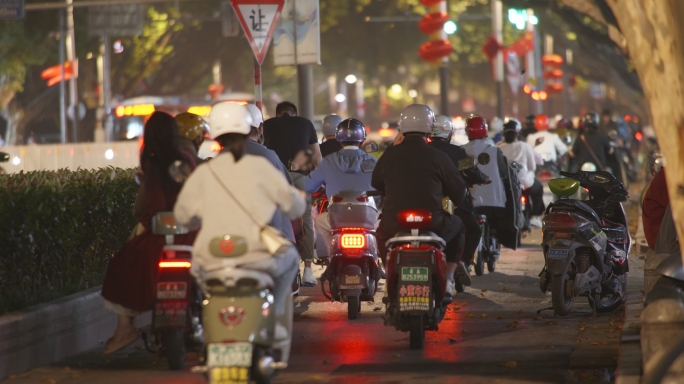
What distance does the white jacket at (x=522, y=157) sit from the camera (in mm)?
15945

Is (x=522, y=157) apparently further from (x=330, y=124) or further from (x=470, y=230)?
(x=470, y=230)

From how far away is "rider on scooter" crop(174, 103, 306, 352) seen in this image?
6316mm

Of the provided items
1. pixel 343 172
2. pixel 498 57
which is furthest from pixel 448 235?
pixel 498 57

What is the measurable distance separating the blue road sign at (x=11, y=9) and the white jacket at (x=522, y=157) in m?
11.3

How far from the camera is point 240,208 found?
6.33 m

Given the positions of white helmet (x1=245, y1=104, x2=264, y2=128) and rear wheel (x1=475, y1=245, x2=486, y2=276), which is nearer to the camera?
white helmet (x1=245, y1=104, x2=264, y2=128)

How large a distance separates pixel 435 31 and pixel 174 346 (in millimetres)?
17999

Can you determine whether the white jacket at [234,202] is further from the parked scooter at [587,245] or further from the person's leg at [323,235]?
the person's leg at [323,235]

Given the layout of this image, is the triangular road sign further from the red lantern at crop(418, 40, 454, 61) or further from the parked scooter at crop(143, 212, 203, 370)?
the red lantern at crop(418, 40, 454, 61)

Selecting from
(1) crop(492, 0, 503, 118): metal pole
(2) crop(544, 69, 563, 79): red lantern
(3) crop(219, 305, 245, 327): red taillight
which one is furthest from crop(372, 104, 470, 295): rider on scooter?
(2) crop(544, 69, 563, 79): red lantern

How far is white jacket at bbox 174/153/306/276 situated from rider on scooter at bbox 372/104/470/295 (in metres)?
2.42

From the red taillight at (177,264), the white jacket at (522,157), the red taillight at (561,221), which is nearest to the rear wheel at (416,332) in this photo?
the red taillight at (177,264)

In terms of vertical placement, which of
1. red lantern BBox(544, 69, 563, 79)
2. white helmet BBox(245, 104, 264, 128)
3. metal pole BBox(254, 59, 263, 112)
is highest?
red lantern BBox(544, 69, 563, 79)

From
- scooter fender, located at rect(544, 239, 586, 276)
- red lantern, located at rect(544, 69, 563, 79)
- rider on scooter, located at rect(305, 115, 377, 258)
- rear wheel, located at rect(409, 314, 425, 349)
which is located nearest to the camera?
rear wheel, located at rect(409, 314, 425, 349)
